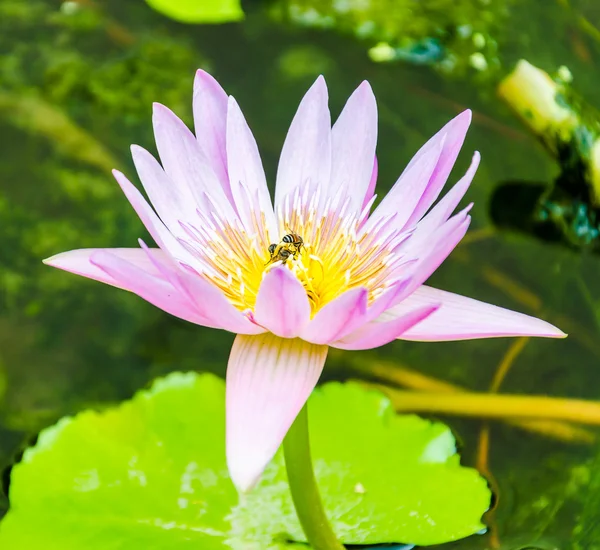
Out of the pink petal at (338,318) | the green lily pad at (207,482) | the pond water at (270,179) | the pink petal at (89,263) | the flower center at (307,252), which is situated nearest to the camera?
the pink petal at (338,318)

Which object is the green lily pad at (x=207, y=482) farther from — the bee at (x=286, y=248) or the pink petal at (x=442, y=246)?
the pink petal at (x=442, y=246)

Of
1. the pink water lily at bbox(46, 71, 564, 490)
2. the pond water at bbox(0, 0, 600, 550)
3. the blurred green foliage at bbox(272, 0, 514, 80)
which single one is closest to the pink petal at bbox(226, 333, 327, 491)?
the pink water lily at bbox(46, 71, 564, 490)

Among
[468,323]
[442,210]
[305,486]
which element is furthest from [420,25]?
[305,486]

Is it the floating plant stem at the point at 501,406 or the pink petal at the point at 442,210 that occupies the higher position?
the pink petal at the point at 442,210

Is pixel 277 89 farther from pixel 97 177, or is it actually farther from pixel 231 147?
pixel 231 147

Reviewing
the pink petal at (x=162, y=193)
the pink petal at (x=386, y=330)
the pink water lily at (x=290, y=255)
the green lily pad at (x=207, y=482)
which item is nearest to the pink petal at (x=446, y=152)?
the pink water lily at (x=290, y=255)

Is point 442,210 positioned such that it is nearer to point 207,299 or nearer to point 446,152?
point 446,152

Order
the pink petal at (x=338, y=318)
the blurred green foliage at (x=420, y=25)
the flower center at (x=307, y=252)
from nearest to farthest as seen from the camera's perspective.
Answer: the pink petal at (x=338, y=318), the flower center at (x=307, y=252), the blurred green foliage at (x=420, y=25)
